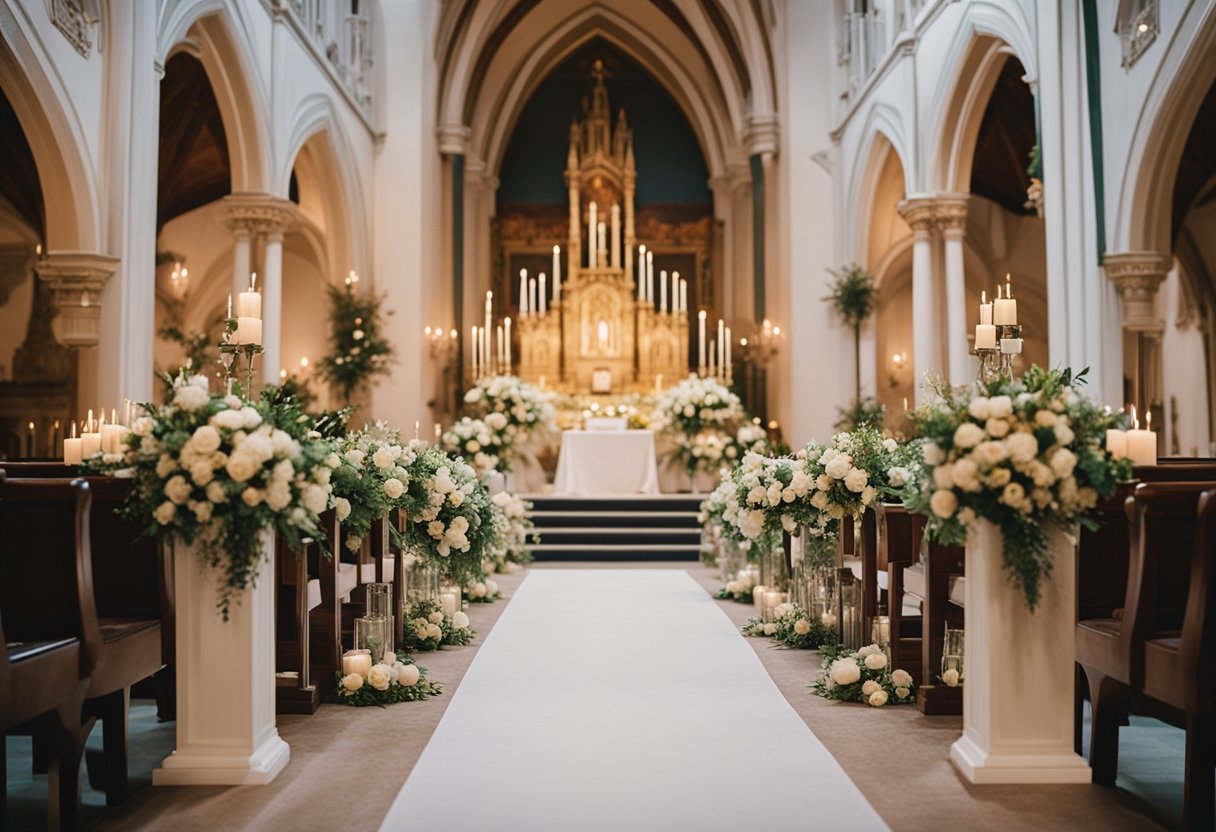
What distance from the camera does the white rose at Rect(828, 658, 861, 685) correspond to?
4.82 metres

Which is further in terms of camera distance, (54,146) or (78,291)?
(78,291)

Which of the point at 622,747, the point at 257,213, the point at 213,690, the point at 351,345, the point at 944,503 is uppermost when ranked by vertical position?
the point at 257,213

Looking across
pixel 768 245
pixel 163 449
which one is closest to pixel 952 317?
pixel 768 245

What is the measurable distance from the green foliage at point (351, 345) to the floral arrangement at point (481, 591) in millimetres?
5788

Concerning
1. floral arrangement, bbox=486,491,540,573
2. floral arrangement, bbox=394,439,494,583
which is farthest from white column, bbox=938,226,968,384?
floral arrangement, bbox=394,439,494,583

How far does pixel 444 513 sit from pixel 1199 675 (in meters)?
4.24

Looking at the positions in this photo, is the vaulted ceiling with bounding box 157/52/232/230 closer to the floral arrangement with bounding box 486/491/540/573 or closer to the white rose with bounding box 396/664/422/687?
the floral arrangement with bounding box 486/491/540/573

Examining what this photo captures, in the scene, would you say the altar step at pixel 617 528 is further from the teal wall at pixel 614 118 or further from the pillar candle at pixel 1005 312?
the teal wall at pixel 614 118

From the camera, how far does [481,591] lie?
8.09 metres

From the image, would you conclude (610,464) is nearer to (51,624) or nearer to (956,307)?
(956,307)

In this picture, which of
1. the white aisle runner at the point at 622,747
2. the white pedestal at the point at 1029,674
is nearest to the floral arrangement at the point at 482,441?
the white aisle runner at the point at 622,747

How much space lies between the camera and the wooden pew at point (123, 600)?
3551 millimetres

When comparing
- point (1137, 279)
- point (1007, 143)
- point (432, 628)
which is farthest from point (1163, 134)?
point (1007, 143)

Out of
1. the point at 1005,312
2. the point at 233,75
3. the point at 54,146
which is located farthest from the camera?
the point at 233,75
